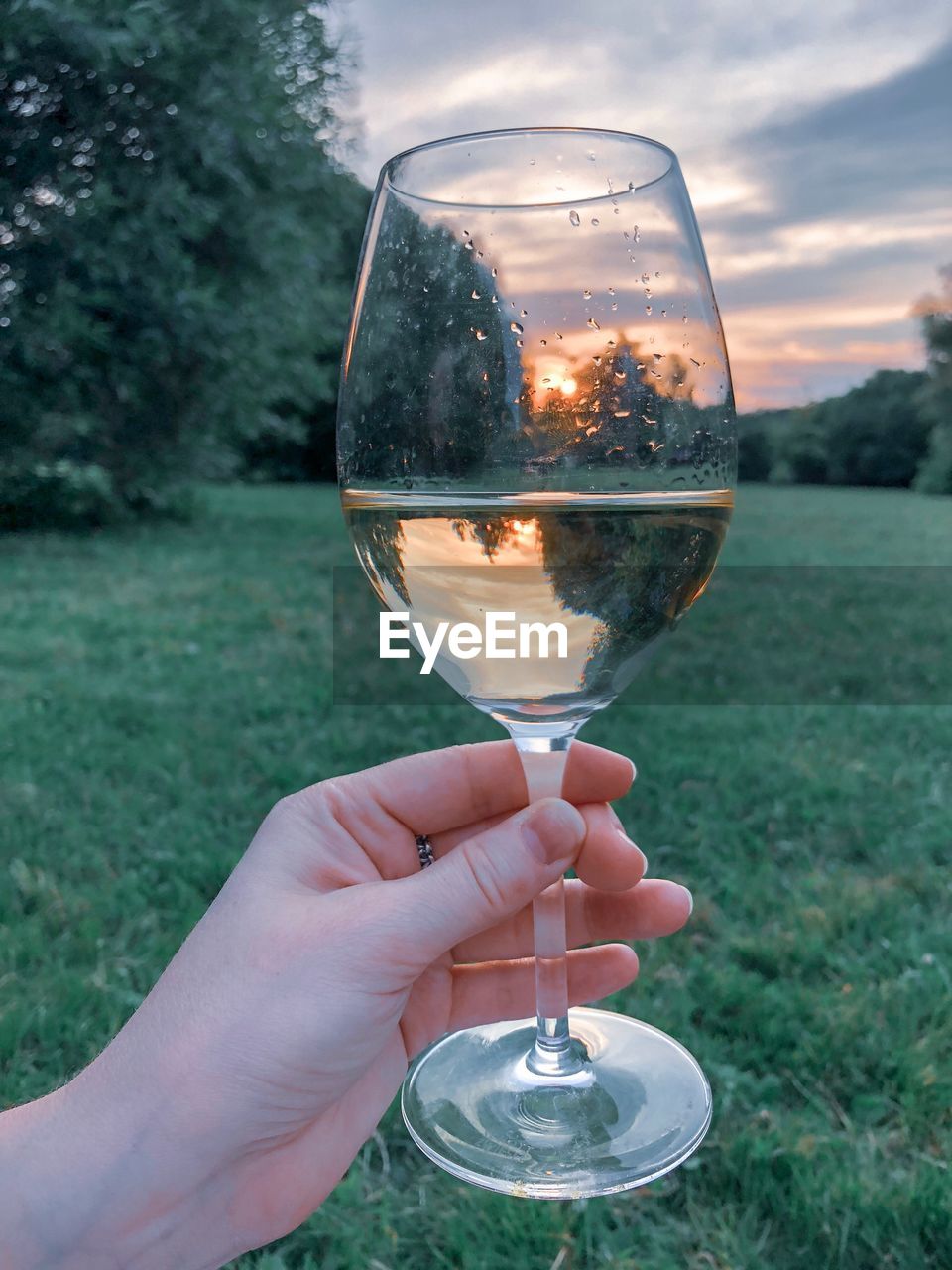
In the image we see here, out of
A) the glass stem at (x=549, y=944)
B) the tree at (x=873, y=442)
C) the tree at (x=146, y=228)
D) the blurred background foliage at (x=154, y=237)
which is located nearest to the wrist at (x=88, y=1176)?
the glass stem at (x=549, y=944)

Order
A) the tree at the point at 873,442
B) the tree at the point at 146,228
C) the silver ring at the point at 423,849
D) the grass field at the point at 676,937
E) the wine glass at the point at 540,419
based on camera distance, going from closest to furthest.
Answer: the wine glass at the point at 540,419 → the grass field at the point at 676,937 → the silver ring at the point at 423,849 → the tree at the point at 146,228 → the tree at the point at 873,442

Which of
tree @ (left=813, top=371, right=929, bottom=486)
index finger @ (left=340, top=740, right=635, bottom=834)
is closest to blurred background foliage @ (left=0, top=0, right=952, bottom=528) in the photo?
tree @ (left=813, top=371, right=929, bottom=486)

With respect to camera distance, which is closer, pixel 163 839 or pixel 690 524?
pixel 690 524

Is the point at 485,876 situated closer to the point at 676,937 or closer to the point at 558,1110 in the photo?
the point at 558,1110

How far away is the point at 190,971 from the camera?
1265mm

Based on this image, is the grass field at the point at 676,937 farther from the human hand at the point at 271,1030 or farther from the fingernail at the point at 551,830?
the fingernail at the point at 551,830

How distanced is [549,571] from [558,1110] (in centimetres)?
78

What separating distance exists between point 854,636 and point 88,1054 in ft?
17.2

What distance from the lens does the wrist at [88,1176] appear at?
1.23 meters

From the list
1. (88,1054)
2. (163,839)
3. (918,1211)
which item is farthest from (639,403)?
(163,839)

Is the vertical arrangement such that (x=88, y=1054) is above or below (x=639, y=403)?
below

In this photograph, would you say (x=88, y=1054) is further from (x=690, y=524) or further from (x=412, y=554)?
(x=690, y=524)

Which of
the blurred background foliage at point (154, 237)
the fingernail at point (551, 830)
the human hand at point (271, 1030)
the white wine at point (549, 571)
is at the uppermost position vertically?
the blurred background foliage at point (154, 237)

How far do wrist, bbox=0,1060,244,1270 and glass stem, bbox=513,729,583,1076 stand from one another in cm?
47
